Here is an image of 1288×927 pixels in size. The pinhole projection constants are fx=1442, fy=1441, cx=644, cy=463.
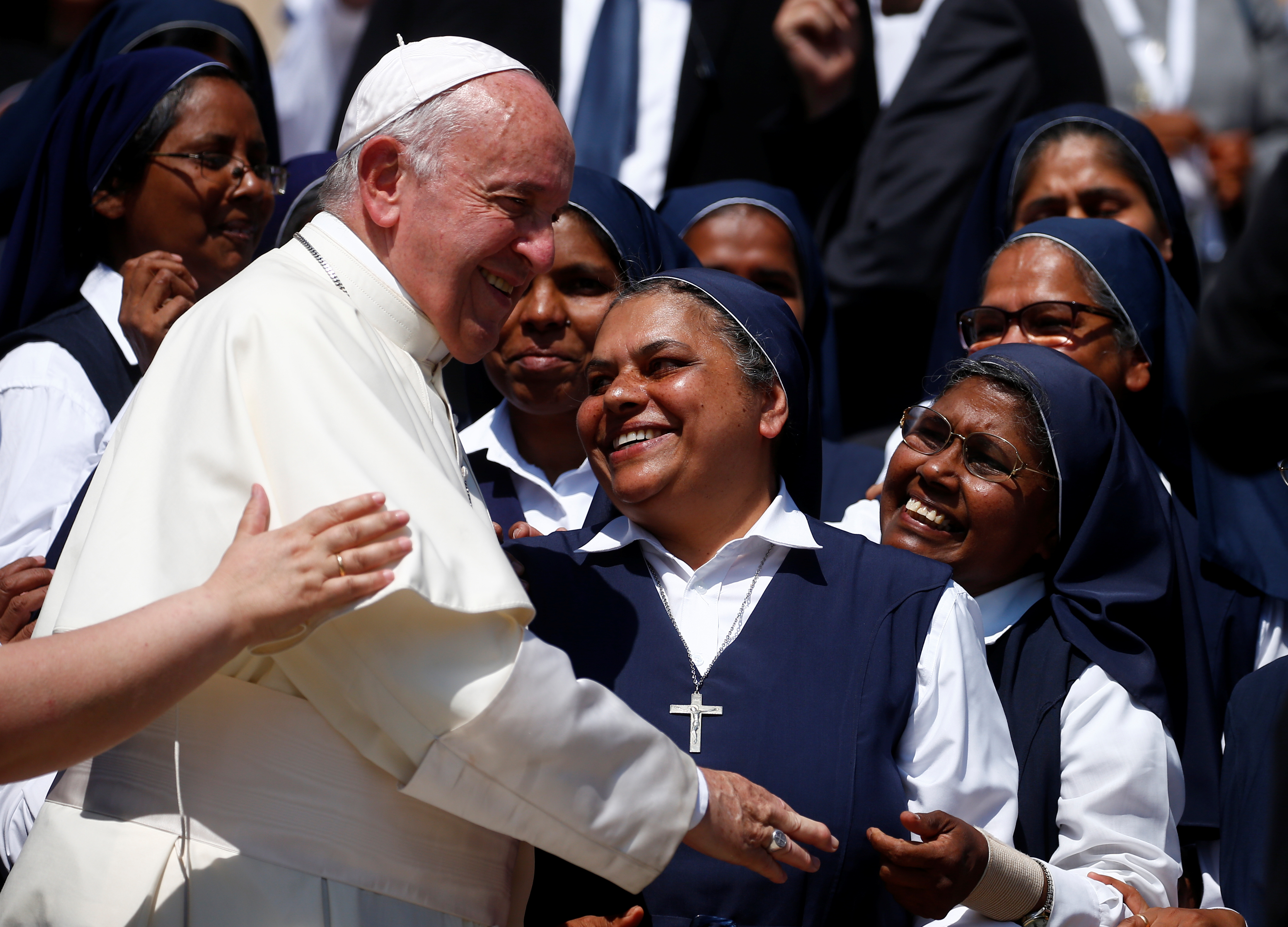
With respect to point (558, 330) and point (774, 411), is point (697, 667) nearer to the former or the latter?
point (774, 411)

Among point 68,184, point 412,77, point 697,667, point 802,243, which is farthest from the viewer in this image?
point 802,243

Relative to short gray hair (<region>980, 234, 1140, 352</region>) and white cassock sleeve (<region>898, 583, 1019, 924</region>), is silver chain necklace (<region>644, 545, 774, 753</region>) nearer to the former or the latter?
white cassock sleeve (<region>898, 583, 1019, 924</region>)

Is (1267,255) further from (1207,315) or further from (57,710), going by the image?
(57,710)

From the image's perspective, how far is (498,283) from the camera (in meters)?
2.96

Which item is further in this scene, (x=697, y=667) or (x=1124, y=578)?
(x=1124, y=578)

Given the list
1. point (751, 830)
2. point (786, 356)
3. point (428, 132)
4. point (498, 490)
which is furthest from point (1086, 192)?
point (751, 830)

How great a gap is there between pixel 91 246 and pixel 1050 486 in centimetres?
294

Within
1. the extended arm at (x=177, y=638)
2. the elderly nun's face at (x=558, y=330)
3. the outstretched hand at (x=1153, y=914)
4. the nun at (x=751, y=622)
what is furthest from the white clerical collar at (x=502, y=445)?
the extended arm at (x=177, y=638)

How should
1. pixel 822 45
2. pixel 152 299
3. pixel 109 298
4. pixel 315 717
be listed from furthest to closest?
pixel 822 45 → pixel 109 298 → pixel 152 299 → pixel 315 717

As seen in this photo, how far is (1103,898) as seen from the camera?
3109 mm

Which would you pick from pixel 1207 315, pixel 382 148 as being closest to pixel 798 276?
pixel 382 148

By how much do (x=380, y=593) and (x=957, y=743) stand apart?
1361 mm

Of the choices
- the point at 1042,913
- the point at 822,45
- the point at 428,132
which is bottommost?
the point at 1042,913

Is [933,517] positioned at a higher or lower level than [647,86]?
lower
